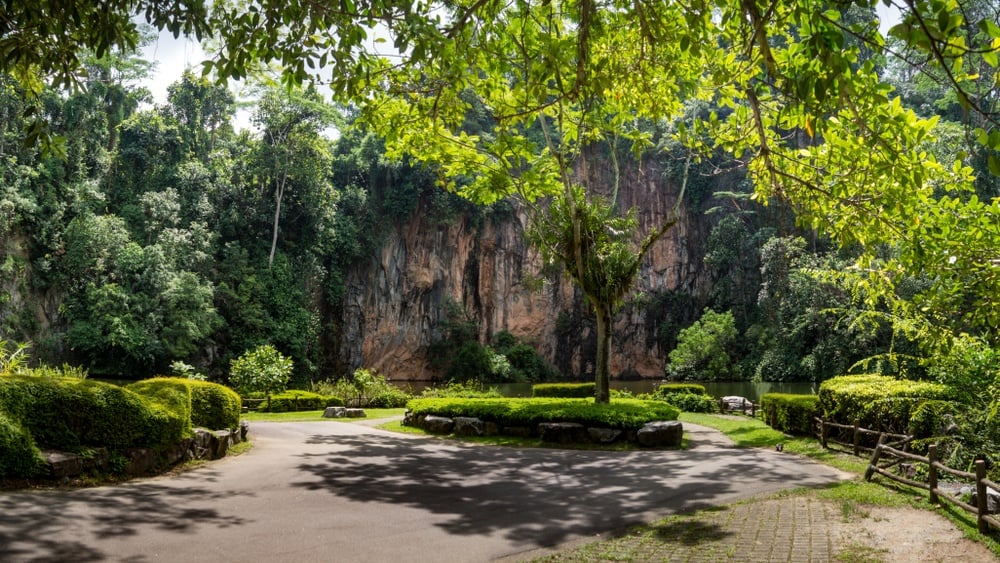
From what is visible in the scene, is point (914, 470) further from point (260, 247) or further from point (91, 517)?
point (260, 247)

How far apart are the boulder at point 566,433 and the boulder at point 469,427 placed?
5.53ft

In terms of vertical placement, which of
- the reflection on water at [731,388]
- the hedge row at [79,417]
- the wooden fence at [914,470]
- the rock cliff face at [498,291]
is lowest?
the reflection on water at [731,388]

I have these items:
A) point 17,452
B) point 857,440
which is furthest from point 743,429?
point 17,452

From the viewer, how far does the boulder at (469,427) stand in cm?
1438

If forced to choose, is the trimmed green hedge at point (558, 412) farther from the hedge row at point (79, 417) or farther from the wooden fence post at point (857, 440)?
the hedge row at point (79, 417)

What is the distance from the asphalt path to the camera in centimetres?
545

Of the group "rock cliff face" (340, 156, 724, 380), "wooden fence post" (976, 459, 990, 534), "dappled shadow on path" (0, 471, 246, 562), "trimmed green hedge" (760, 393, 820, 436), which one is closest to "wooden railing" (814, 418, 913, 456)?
"trimmed green hedge" (760, 393, 820, 436)

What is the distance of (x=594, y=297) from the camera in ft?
54.1

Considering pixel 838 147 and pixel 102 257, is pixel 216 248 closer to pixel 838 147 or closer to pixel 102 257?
pixel 102 257

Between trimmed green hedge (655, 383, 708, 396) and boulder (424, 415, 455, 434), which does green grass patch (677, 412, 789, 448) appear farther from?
boulder (424, 415, 455, 434)

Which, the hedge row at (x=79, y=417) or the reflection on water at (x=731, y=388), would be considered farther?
the reflection on water at (x=731, y=388)

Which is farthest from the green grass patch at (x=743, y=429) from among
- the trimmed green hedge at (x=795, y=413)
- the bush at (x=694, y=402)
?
the bush at (x=694, y=402)

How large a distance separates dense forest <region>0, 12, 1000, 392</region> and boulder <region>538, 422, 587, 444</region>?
1455 centimetres

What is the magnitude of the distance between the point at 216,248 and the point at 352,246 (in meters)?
8.32
